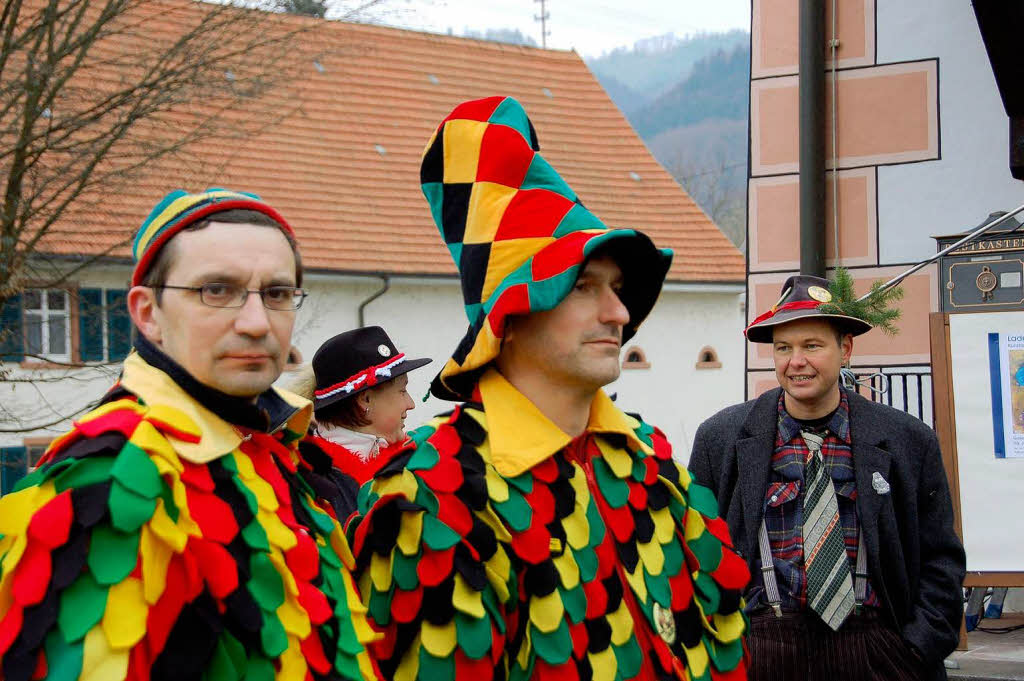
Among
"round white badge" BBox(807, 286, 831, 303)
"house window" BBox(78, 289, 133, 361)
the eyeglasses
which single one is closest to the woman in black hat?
"round white badge" BBox(807, 286, 831, 303)

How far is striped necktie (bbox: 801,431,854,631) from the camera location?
3.82 metres

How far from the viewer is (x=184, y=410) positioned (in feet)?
7.20

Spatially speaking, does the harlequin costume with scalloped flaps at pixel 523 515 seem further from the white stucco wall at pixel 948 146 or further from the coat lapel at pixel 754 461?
the white stucco wall at pixel 948 146

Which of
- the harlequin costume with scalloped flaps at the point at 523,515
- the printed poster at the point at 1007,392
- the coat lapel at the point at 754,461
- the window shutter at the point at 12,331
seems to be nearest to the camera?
the harlequin costume with scalloped flaps at the point at 523,515

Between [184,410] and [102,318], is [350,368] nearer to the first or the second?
[184,410]

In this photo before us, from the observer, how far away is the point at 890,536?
3889 mm

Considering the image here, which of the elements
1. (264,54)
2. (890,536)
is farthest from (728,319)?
(890,536)

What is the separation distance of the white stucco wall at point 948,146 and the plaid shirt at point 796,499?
3317 millimetres

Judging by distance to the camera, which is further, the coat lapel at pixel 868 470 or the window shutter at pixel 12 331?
the window shutter at pixel 12 331

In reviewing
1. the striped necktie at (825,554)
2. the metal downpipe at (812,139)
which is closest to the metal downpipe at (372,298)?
the metal downpipe at (812,139)

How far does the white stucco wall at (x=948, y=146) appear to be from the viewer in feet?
22.6

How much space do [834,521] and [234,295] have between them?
2349mm

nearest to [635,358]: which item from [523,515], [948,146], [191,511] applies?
[948,146]

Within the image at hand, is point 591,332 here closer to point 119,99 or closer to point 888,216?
point 888,216
